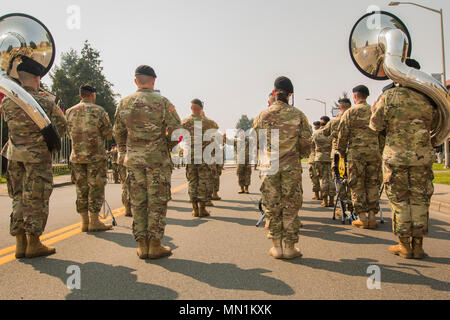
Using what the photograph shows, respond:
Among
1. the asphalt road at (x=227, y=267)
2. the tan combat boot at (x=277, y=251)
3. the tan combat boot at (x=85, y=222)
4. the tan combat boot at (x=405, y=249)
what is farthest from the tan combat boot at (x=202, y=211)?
the tan combat boot at (x=405, y=249)

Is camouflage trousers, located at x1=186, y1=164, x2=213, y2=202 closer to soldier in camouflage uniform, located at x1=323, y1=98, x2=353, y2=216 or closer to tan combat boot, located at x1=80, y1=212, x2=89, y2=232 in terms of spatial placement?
tan combat boot, located at x1=80, y1=212, x2=89, y2=232

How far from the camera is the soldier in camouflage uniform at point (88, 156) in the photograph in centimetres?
574

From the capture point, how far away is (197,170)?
738cm

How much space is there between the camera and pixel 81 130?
578 centimetres

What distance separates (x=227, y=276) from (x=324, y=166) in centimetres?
567

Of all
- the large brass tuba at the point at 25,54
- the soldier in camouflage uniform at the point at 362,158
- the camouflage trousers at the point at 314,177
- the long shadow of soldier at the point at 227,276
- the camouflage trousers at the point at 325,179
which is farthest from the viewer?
the camouflage trousers at the point at 314,177

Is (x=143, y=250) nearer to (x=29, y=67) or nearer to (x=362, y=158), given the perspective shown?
(x=29, y=67)

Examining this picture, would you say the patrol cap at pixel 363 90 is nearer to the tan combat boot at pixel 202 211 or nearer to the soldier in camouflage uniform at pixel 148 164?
the soldier in camouflage uniform at pixel 148 164

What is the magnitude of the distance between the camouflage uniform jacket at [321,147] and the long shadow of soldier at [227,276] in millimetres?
5323

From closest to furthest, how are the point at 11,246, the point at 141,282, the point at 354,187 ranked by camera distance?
A: 1. the point at 141,282
2. the point at 11,246
3. the point at 354,187

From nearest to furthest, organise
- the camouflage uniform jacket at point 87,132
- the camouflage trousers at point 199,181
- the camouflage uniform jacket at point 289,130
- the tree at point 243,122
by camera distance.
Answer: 1. the camouflage uniform jacket at point 289,130
2. the camouflage uniform jacket at point 87,132
3. the camouflage trousers at point 199,181
4. the tree at point 243,122
